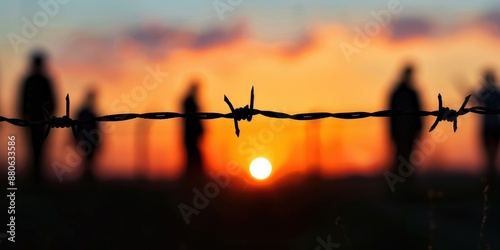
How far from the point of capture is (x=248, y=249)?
8531mm

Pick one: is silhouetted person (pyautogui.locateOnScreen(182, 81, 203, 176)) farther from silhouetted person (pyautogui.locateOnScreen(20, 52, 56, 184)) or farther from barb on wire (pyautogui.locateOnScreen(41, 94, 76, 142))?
barb on wire (pyautogui.locateOnScreen(41, 94, 76, 142))

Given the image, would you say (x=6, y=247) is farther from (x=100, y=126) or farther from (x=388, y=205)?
(x=100, y=126)

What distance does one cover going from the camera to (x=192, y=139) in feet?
44.4

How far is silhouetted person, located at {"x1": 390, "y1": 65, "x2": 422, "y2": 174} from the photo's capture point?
1298 cm

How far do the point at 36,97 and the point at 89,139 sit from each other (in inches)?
85.2

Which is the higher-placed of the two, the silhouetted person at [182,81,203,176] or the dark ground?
the silhouetted person at [182,81,203,176]

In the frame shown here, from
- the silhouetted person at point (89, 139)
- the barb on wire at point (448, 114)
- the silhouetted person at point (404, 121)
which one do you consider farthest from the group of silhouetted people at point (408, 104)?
the barb on wire at point (448, 114)

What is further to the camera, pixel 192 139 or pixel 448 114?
pixel 192 139

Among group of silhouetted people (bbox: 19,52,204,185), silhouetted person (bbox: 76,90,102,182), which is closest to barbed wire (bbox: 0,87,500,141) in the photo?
group of silhouetted people (bbox: 19,52,204,185)

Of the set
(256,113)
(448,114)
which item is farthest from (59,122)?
(448,114)

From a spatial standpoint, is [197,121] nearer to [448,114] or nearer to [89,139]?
[89,139]

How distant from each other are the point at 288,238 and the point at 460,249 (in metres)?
1.61

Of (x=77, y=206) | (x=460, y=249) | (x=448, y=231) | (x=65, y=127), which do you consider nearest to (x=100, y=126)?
(x=77, y=206)

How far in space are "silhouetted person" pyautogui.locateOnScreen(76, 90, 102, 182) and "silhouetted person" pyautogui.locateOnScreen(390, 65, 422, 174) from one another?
4.12 meters
